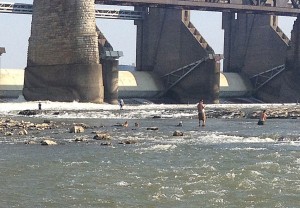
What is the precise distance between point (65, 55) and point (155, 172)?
49.1 metres

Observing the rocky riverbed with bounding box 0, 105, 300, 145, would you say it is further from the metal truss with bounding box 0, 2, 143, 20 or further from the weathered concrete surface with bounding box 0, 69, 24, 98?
the metal truss with bounding box 0, 2, 143, 20

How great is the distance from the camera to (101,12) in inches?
3221

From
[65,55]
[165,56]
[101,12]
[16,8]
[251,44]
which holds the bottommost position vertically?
[165,56]

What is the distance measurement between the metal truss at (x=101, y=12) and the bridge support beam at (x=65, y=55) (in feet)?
21.0

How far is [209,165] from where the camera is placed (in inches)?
939

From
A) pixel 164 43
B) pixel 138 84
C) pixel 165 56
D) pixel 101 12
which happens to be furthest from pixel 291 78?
pixel 101 12

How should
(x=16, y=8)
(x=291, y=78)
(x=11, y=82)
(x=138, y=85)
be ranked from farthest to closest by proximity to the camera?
(x=291, y=78) → (x=138, y=85) → (x=16, y=8) → (x=11, y=82)

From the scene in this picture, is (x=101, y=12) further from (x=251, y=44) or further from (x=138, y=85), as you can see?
(x=251, y=44)

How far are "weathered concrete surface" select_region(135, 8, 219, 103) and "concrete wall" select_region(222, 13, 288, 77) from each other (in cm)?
1442

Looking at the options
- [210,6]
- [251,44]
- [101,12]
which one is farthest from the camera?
[251,44]

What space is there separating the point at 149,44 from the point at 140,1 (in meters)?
12.6

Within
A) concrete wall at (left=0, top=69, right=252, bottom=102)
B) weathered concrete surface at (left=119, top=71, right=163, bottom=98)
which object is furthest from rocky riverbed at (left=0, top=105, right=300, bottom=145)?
weathered concrete surface at (left=119, top=71, right=163, bottom=98)

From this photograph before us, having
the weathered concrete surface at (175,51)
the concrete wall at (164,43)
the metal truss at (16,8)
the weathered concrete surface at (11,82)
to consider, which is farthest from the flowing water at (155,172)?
the concrete wall at (164,43)

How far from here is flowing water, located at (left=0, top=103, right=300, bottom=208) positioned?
57.9 ft
